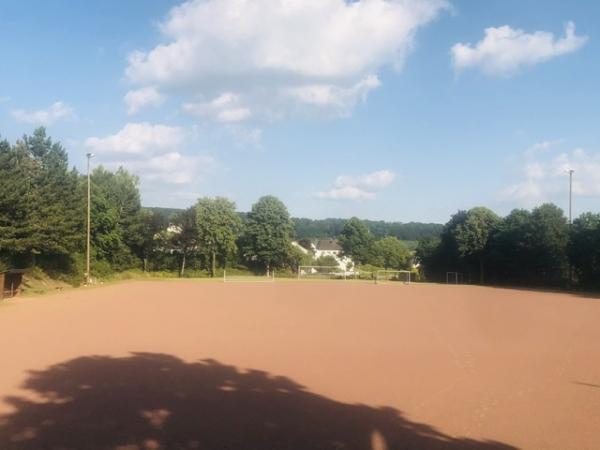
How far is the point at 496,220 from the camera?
50.2 metres

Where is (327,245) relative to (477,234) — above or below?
below

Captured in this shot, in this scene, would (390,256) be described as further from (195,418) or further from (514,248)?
(195,418)

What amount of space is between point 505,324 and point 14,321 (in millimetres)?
17168

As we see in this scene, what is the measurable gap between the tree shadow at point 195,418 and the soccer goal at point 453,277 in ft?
149

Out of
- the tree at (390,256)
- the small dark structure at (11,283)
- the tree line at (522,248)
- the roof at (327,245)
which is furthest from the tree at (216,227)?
the roof at (327,245)

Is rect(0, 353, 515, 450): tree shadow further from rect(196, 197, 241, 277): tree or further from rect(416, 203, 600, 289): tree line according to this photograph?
rect(196, 197, 241, 277): tree

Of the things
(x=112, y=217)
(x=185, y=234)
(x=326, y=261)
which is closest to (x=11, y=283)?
(x=112, y=217)

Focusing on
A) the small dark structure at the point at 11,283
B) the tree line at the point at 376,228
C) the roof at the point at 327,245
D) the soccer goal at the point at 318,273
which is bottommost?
the soccer goal at the point at 318,273

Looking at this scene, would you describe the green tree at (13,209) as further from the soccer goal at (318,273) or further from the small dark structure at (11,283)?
the soccer goal at (318,273)

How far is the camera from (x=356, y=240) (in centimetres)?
8500

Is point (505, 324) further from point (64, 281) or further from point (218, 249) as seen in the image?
point (218, 249)

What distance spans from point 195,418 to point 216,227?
4952 centimetres

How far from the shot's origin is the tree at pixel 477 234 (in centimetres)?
4956

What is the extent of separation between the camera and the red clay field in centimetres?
652
